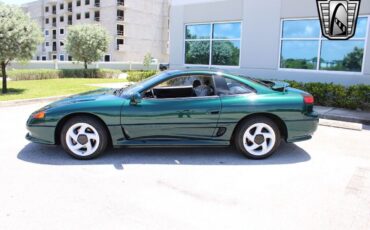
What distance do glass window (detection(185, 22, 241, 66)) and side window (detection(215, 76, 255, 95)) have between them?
24.7ft

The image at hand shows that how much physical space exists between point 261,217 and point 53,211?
2132 millimetres

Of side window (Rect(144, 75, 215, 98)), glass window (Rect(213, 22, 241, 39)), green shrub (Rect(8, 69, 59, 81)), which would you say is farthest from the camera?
green shrub (Rect(8, 69, 59, 81))

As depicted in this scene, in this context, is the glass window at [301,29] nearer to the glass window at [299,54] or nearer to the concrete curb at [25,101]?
the glass window at [299,54]

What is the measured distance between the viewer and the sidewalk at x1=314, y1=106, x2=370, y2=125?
7910mm

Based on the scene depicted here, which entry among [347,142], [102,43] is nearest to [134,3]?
[102,43]

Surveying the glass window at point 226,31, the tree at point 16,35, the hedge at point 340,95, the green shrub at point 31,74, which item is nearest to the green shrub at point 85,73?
the green shrub at point 31,74

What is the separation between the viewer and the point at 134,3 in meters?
54.2

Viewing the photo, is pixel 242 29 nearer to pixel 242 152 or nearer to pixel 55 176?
pixel 242 152

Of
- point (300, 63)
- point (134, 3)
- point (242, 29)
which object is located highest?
point (134, 3)

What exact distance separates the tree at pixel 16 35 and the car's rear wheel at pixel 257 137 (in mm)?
10399

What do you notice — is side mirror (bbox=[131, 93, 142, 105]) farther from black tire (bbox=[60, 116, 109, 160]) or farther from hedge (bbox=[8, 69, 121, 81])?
hedge (bbox=[8, 69, 121, 81])

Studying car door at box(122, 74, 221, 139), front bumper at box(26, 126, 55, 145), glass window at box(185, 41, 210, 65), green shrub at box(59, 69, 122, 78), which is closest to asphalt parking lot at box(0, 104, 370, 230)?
front bumper at box(26, 126, 55, 145)

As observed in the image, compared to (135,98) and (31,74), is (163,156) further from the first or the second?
(31,74)

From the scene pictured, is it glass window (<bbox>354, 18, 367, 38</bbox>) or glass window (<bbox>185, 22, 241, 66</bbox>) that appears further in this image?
glass window (<bbox>185, 22, 241, 66</bbox>)
